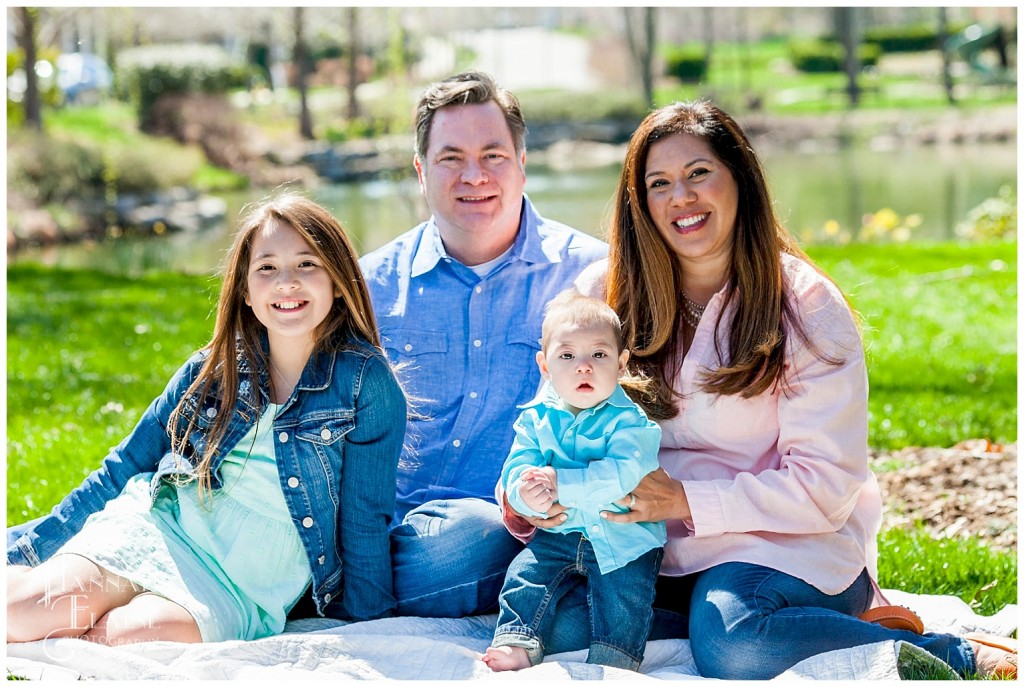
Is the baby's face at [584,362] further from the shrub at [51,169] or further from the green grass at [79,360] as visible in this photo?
the shrub at [51,169]

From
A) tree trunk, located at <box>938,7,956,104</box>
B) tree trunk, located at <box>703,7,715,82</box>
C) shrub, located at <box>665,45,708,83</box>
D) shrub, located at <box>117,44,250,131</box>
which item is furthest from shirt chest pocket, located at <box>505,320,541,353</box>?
shrub, located at <box>665,45,708,83</box>

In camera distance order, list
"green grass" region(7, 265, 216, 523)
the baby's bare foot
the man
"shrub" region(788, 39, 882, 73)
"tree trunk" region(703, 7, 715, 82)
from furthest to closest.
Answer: "shrub" region(788, 39, 882, 73)
"tree trunk" region(703, 7, 715, 82)
"green grass" region(7, 265, 216, 523)
the man
the baby's bare foot

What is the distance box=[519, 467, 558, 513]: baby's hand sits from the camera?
9.35 ft

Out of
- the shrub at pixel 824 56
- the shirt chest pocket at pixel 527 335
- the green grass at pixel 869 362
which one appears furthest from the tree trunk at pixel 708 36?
the shirt chest pocket at pixel 527 335

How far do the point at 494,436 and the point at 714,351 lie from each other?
0.76 meters

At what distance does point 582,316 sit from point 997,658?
130 cm

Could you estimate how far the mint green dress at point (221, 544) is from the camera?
→ 2.99 meters

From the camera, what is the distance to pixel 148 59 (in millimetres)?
21672

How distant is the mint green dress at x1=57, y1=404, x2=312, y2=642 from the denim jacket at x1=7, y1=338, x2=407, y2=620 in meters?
0.04

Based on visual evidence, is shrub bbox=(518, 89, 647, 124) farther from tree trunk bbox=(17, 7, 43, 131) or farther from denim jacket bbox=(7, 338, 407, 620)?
denim jacket bbox=(7, 338, 407, 620)

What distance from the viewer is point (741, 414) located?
3.04 meters

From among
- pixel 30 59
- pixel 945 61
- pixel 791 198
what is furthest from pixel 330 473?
pixel 945 61

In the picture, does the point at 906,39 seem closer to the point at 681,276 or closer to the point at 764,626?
the point at 681,276

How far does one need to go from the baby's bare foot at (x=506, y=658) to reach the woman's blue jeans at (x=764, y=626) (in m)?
0.13
